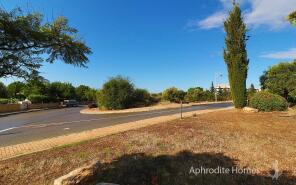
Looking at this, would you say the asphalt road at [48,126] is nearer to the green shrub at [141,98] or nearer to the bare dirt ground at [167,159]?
the bare dirt ground at [167,159]

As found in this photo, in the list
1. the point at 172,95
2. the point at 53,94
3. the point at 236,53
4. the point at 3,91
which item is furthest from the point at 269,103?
the point at 3,91

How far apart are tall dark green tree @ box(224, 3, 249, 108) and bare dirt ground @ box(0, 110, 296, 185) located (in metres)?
12.2

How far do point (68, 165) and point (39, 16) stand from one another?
12.0 ft

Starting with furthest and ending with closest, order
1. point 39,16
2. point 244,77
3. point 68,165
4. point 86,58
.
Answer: point 244,77 < point 68,165 < point 86,58 < point 39,16

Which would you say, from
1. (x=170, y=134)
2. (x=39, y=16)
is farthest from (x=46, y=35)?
(x=170, y=134)

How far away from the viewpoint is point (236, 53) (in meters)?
21.7

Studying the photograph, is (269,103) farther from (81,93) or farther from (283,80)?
(81,93)

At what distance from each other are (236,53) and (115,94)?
1752cm

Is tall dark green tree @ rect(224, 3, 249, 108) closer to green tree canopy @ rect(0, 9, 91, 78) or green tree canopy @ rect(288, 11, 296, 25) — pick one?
green tree canopy @ rect(288, 11, 296, 25)

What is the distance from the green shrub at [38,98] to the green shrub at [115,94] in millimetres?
19626

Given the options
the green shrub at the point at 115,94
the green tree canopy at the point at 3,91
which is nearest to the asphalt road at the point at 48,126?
the green shrub at the point at 115,94

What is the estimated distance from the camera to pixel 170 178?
5.95 metres

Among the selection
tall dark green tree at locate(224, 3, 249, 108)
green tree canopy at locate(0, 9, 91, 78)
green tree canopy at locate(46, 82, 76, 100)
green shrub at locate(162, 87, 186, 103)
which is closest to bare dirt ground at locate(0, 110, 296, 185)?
green tree canopy at locate(0, 9, 91, 78)

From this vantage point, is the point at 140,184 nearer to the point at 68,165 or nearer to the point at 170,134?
the point at 68,165
